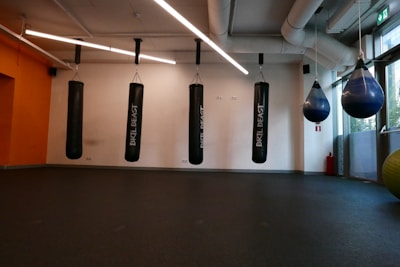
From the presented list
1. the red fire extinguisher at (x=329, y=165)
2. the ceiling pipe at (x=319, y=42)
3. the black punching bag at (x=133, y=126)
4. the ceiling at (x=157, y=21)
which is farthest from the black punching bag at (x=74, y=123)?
the red fire extinguisher at (x=329, y=165)

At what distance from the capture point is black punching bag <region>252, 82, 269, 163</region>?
514 centimetres

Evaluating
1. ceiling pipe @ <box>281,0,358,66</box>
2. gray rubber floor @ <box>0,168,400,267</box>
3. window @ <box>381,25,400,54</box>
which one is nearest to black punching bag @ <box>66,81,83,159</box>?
gray rubber floor @ <box>0,168,400,267</box>

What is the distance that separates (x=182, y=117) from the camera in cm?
725

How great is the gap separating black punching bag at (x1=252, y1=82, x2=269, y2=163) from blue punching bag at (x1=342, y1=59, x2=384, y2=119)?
2.22m

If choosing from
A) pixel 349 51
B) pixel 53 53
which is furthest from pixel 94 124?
pixel 349 51

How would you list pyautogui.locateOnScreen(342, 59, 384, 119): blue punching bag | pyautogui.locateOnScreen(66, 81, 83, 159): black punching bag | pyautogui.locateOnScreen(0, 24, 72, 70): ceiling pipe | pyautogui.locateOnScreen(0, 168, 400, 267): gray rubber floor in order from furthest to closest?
pyautogui.locateOnScreen(66, 81, 83, 159): black punching bag → pyautogui.locateOnScreen(0, 24, 72, 70): ceiling pipe → pyautogui.locateOnScreen(342, 59, 384, 119): blue punching bag → pyautogui.locateOnScreen(0, 168, 400, 267): gray rubber floor

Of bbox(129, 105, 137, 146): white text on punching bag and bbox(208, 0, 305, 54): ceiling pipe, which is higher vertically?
bbox(208, 0, 305, 54): ceiling pipe

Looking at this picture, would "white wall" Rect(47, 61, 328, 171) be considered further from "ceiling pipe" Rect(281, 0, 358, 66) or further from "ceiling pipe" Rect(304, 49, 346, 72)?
"ceiling pipe" Rect(281, 0, 358, 66)

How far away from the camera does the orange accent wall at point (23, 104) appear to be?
627cm

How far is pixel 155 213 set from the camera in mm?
2336

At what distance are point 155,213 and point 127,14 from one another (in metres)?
4.03

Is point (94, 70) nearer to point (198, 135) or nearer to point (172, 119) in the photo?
point (172, 119)

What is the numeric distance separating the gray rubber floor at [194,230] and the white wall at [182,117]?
3.90 m

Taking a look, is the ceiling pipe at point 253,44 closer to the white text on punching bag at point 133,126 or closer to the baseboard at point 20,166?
the white text on punching bag at point 133,126
